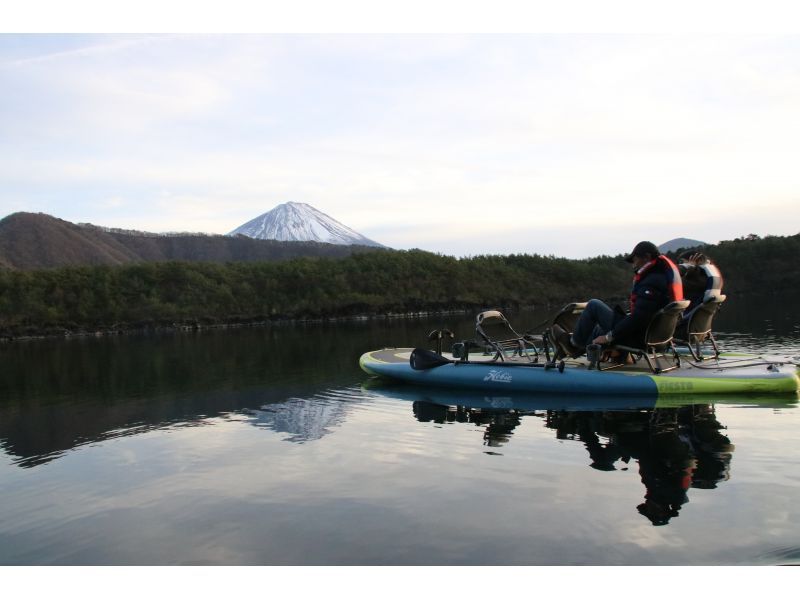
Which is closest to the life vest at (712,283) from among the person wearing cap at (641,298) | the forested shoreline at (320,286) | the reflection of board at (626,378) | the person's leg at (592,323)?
the person wearing cap at (641,298)

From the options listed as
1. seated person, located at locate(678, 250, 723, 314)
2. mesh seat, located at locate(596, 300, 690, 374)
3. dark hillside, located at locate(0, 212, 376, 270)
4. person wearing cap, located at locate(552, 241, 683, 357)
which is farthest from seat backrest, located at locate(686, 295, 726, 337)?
dark hillside, located at locate(0, 212, 376, 270)

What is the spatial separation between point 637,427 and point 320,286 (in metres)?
61.8

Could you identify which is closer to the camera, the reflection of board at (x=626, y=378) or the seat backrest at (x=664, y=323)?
the seat backrest at (x=664, y=323)

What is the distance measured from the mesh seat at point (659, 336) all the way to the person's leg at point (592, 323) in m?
0.39

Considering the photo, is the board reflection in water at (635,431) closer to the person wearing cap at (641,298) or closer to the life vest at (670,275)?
the person wearing cap at (641,298)

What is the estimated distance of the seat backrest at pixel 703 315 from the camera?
1304cm

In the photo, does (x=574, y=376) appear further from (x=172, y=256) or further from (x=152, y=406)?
(x=172, y=256)

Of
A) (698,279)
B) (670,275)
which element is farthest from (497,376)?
(698,279)

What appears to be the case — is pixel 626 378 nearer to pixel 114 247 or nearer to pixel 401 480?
pixel 401 480

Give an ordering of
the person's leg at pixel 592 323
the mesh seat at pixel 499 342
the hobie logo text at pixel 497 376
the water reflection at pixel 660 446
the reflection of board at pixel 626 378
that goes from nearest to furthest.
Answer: the water reflection at pixel 660 446 < the reflection of board at pixel 626 378 < the person's leg at pixel 592 323 < the hobie logo text at pixel 497 376 < the mesh seat at pixel 499 342

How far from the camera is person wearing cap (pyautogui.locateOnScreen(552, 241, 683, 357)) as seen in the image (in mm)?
12062

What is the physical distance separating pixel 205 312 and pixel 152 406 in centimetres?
5030

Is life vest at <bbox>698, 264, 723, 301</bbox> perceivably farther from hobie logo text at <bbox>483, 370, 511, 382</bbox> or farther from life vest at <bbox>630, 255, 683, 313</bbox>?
hobie logo text at <bbox>483, 370, 511, 382</bbox>

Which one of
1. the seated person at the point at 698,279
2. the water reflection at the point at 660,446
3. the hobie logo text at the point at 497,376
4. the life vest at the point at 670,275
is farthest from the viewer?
the hobie logo text at the point at 497,376
